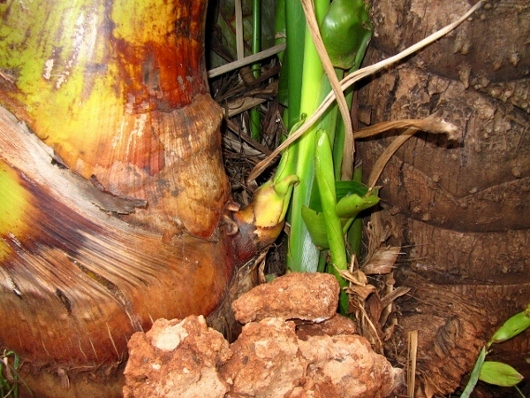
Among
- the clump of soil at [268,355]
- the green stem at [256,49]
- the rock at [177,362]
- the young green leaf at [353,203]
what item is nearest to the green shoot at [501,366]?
the clump of soil at [268,355]

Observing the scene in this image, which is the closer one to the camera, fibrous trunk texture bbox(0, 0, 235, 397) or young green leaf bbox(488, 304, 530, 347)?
fibrous trunk texture bbox(0, 0, 235, 397)

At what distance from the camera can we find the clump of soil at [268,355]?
64 centimetres

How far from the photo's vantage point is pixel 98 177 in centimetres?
70

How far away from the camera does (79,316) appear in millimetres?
718

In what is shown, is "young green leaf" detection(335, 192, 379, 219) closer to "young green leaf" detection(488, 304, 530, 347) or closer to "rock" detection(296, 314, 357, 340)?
"rock" detection(296, 314, 357, 340)

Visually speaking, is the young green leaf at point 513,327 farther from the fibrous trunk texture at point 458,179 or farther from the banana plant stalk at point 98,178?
the banana plant stalk at point 98,178

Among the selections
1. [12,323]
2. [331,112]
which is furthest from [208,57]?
[12,323]

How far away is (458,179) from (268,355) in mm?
365

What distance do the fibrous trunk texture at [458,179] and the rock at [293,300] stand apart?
0.65 feet

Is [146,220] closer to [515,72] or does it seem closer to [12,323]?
[12,323]

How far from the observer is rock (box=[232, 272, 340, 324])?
740 millimetres

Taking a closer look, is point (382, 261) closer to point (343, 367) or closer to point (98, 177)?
point (343, 367)

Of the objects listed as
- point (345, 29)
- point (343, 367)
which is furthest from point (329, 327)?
point (345, 29)

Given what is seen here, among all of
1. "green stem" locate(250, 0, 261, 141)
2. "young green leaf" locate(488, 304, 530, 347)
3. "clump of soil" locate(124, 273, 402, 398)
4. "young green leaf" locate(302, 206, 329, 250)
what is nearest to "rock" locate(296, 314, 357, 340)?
"clump of soil" locate(124, 273, 402, 398)
